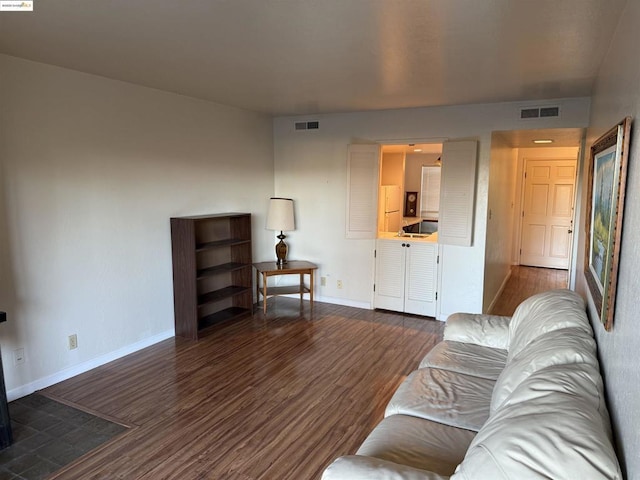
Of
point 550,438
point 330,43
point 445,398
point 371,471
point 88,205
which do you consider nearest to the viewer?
point 550,438

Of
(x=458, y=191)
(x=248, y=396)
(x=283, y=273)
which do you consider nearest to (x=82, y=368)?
(x=248, y=396)

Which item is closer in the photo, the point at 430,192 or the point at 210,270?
the point at 210,270

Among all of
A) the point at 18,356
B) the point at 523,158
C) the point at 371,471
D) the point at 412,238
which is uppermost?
the point at 523,158

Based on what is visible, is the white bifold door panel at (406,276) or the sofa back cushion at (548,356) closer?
the sofa back cushion at (548,356)

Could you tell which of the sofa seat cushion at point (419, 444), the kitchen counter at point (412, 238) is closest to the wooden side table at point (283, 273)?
the kitchen counter at point (412, 238)

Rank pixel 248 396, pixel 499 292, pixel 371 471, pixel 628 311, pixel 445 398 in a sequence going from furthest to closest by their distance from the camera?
pixel 499 292
pixel 248 396
pixel 445 398
pixel 371 471
pixel 628 311

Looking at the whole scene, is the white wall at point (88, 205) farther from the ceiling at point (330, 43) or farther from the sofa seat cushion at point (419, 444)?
the sofa seat cushion at point (419, 444)

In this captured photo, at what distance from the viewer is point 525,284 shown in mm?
6977

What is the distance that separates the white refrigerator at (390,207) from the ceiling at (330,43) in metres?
2.26

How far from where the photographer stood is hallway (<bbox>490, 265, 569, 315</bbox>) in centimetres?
580

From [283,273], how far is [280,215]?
743 millimetres

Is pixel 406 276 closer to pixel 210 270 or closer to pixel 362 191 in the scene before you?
pixel 362 191

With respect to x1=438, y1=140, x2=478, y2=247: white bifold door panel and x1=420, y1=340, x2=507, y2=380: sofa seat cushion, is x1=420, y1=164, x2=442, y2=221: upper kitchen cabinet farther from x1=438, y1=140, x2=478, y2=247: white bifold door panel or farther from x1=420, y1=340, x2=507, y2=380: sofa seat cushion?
x1=420, y1=340, x2=507, y2=380: sofa seat cushion

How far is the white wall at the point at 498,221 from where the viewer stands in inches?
195
